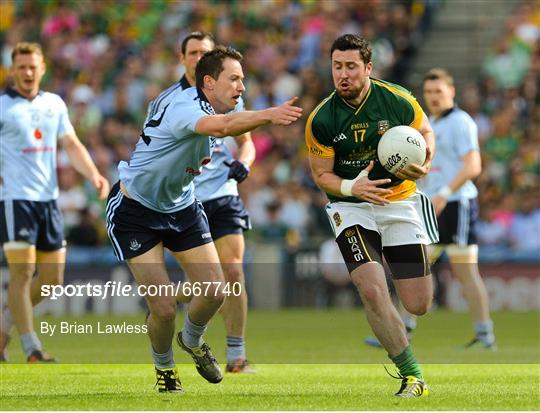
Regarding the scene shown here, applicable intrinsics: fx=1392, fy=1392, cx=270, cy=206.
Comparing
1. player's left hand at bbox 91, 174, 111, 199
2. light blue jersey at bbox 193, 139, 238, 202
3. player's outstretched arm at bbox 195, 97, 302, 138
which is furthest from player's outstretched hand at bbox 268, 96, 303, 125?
player's left hand at bbox 91, 174, 111, 199

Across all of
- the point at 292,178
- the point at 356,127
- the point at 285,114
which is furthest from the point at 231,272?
the point at 292,178

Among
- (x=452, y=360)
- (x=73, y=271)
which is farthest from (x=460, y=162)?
(x=73, y=271)

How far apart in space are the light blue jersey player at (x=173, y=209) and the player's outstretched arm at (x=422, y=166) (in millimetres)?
1297

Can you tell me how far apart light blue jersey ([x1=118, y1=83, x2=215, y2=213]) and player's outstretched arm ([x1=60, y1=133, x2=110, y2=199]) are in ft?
8.71

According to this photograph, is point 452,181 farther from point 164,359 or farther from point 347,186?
point 164,359

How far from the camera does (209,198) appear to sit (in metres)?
12.3

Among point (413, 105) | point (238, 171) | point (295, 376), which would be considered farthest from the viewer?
point (238, 171)

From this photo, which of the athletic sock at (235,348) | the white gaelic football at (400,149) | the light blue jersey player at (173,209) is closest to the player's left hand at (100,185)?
the athletic sock at (235,348)

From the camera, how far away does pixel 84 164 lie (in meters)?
13.0

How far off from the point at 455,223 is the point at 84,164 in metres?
4.38

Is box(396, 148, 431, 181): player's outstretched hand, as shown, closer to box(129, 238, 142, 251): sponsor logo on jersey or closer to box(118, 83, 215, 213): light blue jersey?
box(118, 83, 215, 213): light blue jersey

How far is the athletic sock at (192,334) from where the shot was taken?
33.9 feet

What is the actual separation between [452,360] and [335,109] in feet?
13.4

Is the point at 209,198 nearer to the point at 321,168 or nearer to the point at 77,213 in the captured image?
the point at 321,168
